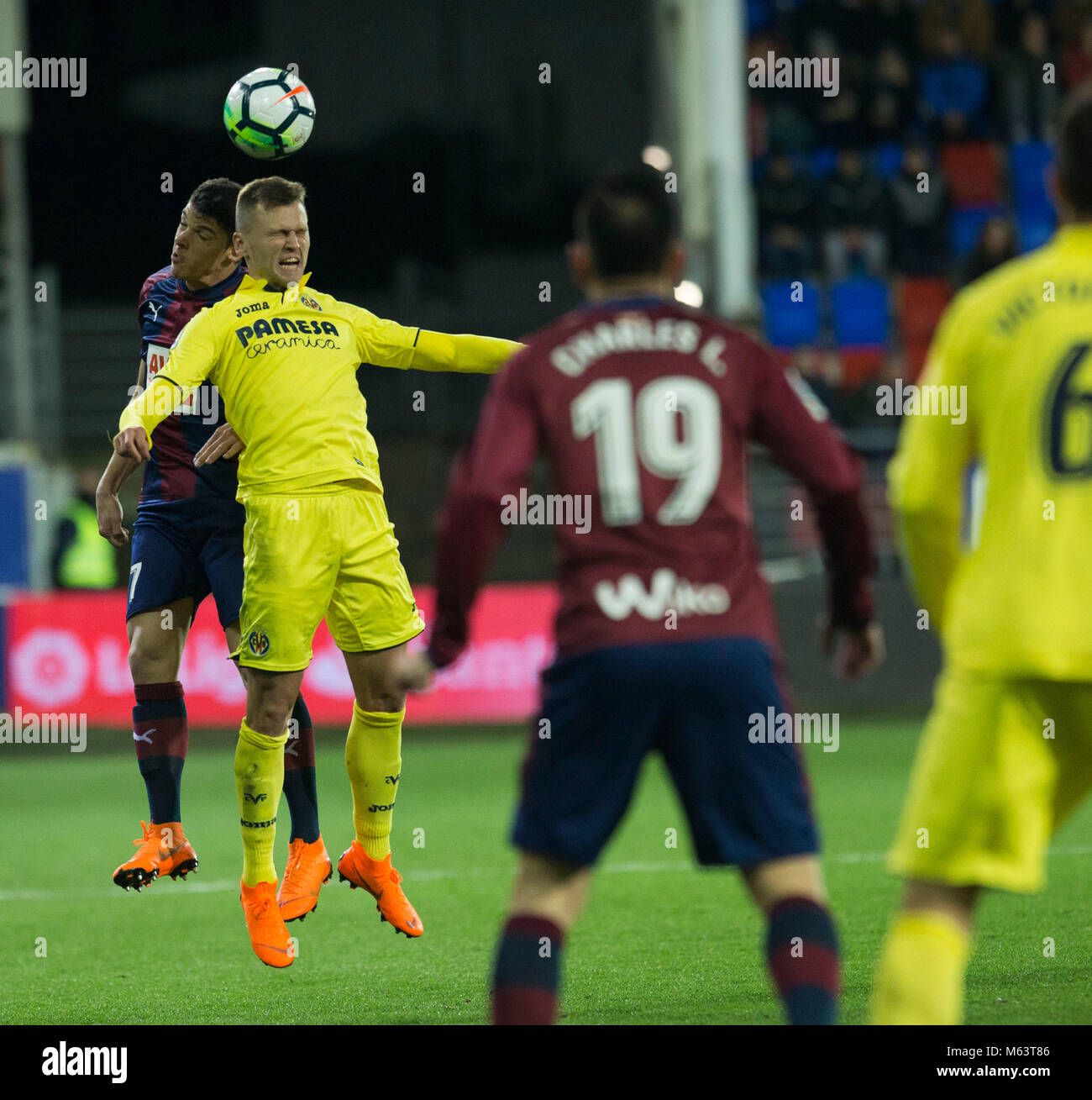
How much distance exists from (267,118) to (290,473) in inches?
50.1

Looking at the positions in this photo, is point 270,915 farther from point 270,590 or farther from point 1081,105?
point 1081,105

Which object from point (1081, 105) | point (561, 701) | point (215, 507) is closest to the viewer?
point (1081, 105)

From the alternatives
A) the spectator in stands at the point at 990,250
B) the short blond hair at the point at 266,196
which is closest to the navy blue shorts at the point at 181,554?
the short blond hair at the point at 266,196

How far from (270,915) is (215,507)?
1.39 meters

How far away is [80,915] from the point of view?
708cm

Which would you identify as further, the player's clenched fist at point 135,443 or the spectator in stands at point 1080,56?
the spectator in stands at point 1080,56

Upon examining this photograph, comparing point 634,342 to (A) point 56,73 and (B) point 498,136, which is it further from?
(A) point 56,73

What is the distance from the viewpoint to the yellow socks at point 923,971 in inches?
123

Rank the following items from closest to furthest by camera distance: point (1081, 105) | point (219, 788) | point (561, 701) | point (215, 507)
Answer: point (1081, 105) → point (561, 701) → point (215, 507) → point (219, 788)

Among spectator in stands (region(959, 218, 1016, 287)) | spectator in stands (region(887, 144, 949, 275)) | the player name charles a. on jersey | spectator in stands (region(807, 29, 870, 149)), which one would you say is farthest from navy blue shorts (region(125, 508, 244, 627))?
spectator in stands (region(807, 29, 870, 149))

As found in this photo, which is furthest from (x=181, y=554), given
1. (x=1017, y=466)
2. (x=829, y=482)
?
(x=1017, y=466)

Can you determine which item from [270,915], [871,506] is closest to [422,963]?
[270,915]

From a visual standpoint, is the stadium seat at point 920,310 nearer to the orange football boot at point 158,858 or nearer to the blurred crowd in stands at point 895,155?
the blurred crowd in stands at point 895,155

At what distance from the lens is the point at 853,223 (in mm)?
17203
